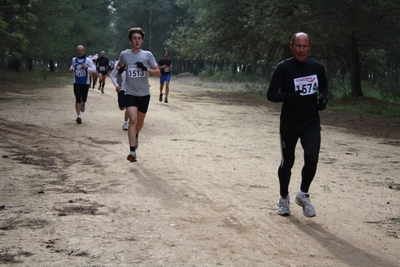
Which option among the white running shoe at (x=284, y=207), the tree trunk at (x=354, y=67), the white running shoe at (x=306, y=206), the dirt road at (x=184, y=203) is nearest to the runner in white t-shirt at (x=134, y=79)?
the dirt road at (x=184, y=203)

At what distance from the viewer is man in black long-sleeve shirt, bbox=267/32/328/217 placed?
21.1 ft

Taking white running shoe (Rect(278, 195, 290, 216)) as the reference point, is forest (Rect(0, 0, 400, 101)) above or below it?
above

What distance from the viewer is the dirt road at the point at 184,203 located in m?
5.23

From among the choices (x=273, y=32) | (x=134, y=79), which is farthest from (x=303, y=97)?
(x=273, y=32)

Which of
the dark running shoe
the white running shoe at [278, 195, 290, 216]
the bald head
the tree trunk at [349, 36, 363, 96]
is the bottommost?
the dark running shoe

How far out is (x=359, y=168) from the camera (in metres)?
10.2

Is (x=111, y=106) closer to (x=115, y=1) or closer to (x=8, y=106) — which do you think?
(x=8, y=106)

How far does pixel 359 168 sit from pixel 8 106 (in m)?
13.3

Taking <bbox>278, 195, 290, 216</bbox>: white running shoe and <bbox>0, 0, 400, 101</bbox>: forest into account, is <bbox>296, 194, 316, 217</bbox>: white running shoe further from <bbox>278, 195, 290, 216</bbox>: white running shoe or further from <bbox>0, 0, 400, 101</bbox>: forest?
<bbox>0, 0, 400, 101</bbox>: forest

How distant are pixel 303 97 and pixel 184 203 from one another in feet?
6.13

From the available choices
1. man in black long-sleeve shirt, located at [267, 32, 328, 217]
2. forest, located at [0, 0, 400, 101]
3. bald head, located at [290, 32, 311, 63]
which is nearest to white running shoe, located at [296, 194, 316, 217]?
man in black long-sleeve shirt, located at [267, 32, 328, 217]

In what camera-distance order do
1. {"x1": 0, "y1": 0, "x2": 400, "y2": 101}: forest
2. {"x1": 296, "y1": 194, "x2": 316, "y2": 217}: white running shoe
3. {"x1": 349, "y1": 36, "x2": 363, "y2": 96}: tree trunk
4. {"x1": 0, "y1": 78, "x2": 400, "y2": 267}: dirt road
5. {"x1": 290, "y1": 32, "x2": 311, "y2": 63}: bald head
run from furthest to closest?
{"x1": 349, "y1": 36, "x2": 363, "y2": 96}: tree trunk < {"x1": 0, "y1": 0, "x2": 400, "y2": 101}: forest < {"x1": 296, "y1": 194, "x2": 316, "y2": 217}: white running shoe < {"x1": 290, "y1": 32, "x2": 311, "y2": 63}: bald head < {"x1": 0, "y1": 78, "x2": 400, "y2": 267}: dirt road

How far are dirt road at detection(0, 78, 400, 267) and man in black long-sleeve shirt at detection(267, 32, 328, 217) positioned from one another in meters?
0.67

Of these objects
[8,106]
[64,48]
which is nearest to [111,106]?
[8,106]
